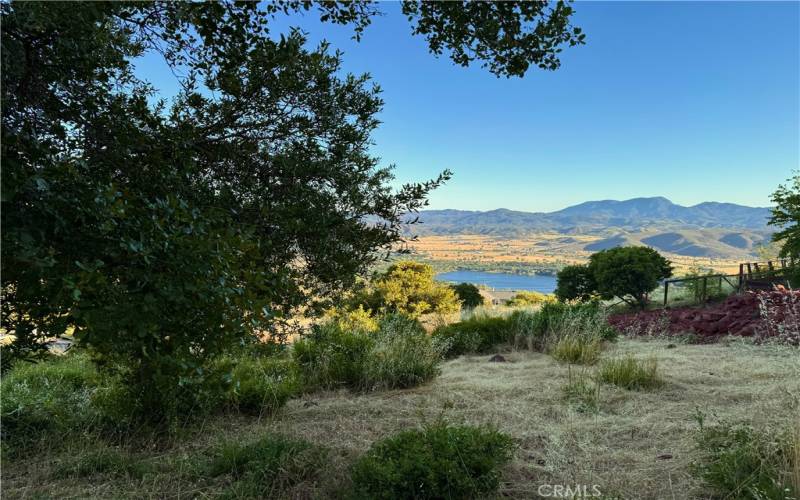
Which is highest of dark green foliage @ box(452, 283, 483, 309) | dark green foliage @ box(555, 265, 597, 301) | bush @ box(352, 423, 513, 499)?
bush @ box(352, 423, 513, 499)

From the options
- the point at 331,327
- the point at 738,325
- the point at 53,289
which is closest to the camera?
the point at 53,289

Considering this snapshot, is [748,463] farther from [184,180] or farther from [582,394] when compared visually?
[184,180]

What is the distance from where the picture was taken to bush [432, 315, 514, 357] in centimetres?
806

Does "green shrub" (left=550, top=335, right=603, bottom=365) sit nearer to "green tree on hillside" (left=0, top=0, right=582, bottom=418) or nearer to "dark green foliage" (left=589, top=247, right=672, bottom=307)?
"green tree on hillside" (left=0, top=0, right=582, bottom=418)

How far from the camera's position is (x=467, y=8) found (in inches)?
113

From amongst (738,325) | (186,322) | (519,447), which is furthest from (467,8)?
(738,325)

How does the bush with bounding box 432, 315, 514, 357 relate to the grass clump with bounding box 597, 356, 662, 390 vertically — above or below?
below

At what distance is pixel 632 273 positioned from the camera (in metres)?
16.2

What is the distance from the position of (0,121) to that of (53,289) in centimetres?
72

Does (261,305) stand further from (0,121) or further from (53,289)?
(0,121)

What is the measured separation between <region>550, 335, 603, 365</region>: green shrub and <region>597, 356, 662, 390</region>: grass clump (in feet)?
3.26

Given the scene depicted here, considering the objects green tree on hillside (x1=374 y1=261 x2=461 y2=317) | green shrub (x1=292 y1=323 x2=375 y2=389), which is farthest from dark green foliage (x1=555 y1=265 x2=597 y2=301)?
green shrub (x1=292 y1=323 x2=375 y2=389)

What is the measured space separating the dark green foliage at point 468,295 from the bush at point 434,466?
1670 cm

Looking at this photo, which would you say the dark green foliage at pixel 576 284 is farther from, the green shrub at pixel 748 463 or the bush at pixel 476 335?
the green shrub at pixel 748 463
